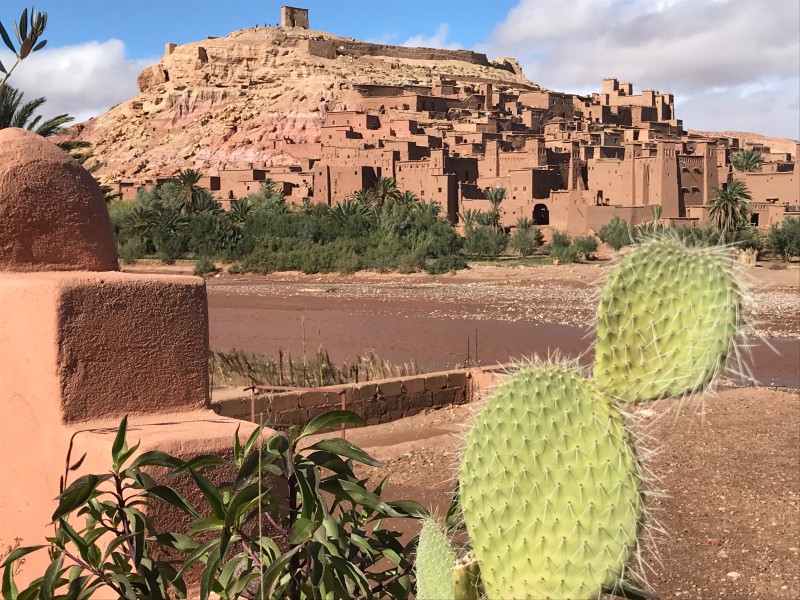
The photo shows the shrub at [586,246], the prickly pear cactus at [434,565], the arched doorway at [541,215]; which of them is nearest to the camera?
the prickly pear cactus at [434,565]

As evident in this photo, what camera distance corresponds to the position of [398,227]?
34.7m

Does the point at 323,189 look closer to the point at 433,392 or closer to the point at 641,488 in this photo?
the point at 433,392

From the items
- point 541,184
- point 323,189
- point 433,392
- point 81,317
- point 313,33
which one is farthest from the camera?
point 313,33

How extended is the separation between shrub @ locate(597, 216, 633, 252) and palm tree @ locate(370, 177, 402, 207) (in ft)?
29.3

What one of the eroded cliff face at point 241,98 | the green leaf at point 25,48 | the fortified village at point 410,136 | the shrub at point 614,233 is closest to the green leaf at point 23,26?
the green leaf at point 25,48

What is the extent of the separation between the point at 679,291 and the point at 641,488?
1.08 feet

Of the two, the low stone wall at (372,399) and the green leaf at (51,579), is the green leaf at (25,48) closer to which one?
the green leaf at (51,579)

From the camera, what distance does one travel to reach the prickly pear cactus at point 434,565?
1.86 m

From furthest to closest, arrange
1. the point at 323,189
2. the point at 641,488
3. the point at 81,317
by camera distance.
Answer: the point at 323,189, the point at 81,317, the point at 641,488

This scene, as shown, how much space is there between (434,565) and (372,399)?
721 cm

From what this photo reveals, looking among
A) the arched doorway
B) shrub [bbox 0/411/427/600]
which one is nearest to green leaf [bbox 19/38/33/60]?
shrub [bbox 0/411/427/600]

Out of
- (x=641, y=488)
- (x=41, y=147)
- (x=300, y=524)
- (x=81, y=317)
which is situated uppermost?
(x=41, y=147)

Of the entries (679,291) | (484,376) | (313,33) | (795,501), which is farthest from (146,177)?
(679,291)

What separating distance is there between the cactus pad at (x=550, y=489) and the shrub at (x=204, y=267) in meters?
31.1
